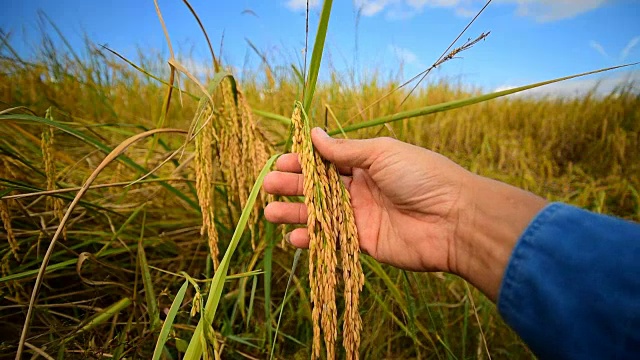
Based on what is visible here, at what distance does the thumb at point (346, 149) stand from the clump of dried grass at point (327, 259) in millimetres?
236

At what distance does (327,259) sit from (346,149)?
0.46 meters

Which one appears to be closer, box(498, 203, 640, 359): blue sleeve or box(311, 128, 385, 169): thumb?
box(498, 203, 640, 359): blue sleeve

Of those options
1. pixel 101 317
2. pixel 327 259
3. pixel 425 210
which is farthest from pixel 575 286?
pixel 101 317

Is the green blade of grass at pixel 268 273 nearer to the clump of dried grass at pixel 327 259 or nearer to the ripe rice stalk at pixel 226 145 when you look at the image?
the ripe rice stalk at pixel 226 145

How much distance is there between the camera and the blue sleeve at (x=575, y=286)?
0.76 metres

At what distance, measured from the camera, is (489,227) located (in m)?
0.99

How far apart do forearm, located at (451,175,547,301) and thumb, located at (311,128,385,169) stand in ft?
1.01

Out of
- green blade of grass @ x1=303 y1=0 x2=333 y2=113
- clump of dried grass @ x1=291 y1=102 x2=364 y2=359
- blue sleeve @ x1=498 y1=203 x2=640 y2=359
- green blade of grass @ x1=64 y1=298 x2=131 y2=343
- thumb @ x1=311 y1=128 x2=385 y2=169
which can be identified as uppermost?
green blade of grass @ x1=303 y1=0 x2=333 y2=113

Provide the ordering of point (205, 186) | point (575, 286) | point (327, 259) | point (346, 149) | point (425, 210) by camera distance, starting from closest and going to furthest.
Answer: point (327, 259)
point (575, 286)
point (205, 186)
point (346, 149)
point (425, 210)

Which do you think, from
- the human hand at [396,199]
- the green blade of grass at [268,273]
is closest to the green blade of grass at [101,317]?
the green blade of grass at [268,273]

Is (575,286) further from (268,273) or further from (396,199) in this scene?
(268,273)

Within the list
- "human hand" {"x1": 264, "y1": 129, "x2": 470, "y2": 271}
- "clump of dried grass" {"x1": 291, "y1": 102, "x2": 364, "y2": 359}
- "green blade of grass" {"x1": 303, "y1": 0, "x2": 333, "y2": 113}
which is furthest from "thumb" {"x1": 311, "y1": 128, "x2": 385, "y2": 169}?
"clump of dried grass" {"x1": 291, "y1": 102, "x2": 364, "y2": 359}

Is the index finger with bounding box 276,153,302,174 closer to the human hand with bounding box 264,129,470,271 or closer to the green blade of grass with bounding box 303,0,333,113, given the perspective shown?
the human hand with bounding box 264,129,470,271

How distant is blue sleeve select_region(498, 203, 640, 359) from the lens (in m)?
0.76
